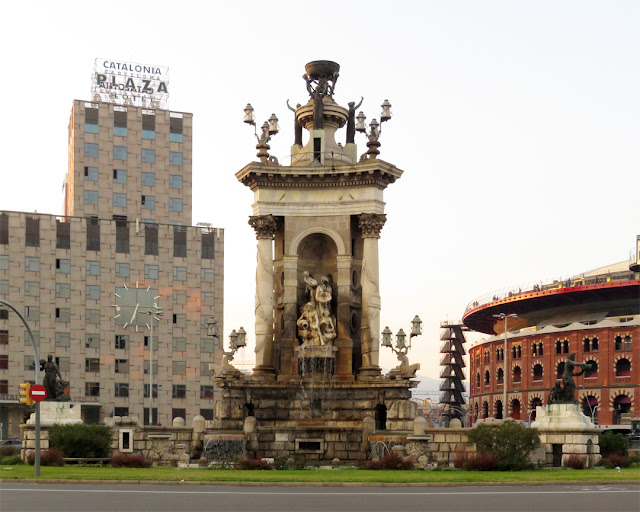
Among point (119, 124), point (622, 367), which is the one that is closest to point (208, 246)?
point (119, 124)

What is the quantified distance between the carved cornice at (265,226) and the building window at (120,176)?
258ft

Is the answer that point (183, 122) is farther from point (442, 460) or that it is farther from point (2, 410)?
point (442, 460)

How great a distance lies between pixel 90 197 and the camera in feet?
410

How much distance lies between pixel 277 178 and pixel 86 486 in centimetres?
2433

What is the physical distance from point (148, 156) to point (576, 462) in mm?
95257

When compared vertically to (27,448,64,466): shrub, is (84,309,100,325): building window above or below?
above

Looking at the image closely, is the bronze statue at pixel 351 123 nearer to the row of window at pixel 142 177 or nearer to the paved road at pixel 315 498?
the paved road at pixel 315 498

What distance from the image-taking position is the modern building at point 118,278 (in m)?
116

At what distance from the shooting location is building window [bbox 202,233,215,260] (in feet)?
409

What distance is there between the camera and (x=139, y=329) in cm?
12006

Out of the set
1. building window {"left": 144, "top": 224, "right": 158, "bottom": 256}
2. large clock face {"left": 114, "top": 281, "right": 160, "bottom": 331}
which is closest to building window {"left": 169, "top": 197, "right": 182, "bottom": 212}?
building window {"left": 144, "top": 224, "right": 158, "bottom": 256}

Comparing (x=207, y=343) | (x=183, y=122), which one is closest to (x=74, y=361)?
(x=207, y=343)

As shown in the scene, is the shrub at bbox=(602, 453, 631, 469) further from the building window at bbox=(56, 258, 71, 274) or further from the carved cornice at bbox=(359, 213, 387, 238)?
the building window at bbox=(56, 258, 71, 274)

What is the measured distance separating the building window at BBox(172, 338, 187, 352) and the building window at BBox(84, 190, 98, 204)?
19.9m
